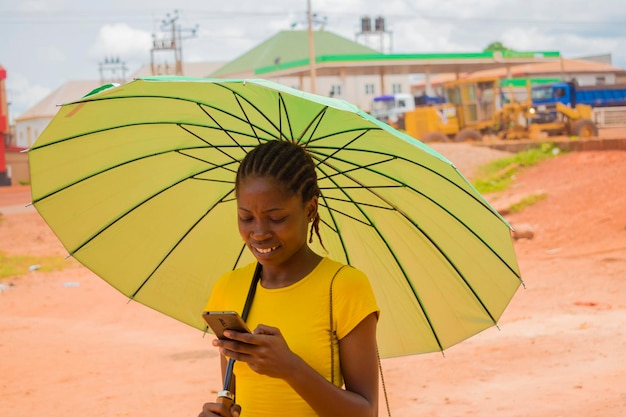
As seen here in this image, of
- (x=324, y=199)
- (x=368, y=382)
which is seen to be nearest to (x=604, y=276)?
(x=324, y=199)

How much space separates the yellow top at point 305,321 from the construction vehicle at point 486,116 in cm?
3077

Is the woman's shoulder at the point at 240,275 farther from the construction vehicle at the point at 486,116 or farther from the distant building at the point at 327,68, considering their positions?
the construction vehicle at the point at 486,116

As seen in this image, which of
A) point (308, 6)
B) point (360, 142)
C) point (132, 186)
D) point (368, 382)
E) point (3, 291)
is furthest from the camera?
point (308, 6)

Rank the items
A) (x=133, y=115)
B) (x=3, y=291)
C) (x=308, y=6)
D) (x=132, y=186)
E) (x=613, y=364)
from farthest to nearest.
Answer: (x=308, y=6), (x=3, y=291), (x=613, y=364), (x=132, y=186), (x=133, y=115)

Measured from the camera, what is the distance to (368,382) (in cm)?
244

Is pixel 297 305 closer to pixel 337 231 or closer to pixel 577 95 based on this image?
pixel 337 231

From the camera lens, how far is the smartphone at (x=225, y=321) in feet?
7.08

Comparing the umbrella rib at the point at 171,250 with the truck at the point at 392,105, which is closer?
the umbrella rib at the point at 171,250

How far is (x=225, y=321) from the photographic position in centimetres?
219

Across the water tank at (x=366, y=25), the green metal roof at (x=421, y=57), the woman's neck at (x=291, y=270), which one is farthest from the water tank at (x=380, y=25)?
the woman's neck at (x=291, y=270)

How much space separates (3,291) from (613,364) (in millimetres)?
9607

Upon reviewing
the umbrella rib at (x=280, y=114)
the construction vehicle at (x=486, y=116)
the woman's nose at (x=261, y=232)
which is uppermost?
the construction vehicle at (x=486, y=116)

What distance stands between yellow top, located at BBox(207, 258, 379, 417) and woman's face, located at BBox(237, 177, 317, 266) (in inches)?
4.4

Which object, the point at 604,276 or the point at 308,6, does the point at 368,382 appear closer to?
the point at 604,276
